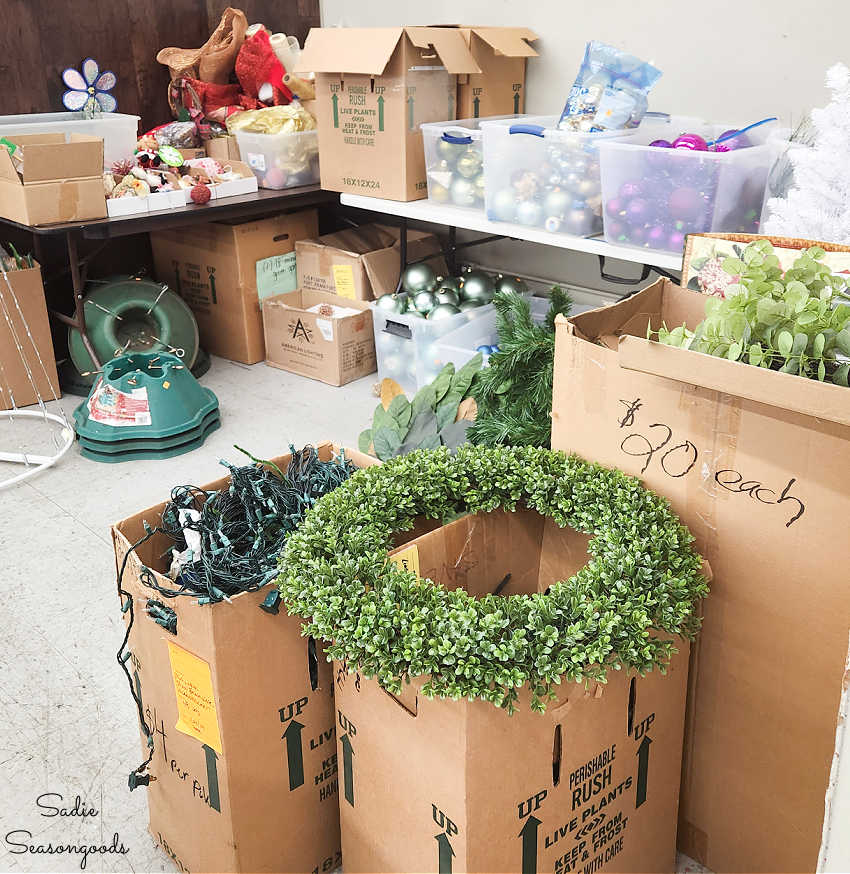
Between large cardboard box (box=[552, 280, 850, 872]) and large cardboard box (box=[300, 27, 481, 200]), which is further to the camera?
A: large cardboard box (box=[300, 27, 481, 200])

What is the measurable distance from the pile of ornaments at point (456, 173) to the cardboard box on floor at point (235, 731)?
200 centimetres

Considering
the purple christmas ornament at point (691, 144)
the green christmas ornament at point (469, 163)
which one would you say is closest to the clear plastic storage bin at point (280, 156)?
the green christmas ornament at point (469, 163)

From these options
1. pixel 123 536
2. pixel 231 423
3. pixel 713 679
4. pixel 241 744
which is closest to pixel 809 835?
pixel 713 679

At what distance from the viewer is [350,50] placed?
3164mm

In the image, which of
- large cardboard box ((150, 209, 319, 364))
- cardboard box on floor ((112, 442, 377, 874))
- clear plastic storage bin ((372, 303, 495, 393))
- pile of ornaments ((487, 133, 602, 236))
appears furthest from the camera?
large cardboard box ((150, 209, 319, 364))

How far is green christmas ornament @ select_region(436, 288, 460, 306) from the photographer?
11.2 ft

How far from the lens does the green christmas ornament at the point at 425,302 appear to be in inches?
134

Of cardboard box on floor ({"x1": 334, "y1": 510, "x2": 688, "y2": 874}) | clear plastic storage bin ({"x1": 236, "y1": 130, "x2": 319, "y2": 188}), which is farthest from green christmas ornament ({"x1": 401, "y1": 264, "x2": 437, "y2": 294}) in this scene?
cardboard box on floor ({"x1": 334, "y1": 510, "x2": 688, "y2": 874})

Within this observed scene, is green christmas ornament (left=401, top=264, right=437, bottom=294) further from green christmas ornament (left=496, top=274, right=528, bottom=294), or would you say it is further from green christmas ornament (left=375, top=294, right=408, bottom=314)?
green christmas ornament (left=496, top=274, right=528, bottom=294)

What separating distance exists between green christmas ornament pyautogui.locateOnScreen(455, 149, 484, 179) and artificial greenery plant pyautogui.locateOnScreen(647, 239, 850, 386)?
208 cm

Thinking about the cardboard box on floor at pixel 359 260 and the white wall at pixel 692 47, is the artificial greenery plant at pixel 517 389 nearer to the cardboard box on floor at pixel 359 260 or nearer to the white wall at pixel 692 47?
the white wall at pixel 692 47

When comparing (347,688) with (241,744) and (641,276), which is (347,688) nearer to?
(241,744)

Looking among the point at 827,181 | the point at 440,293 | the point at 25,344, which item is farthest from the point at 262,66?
the point at 827,181

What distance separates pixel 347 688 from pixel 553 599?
36 cm
